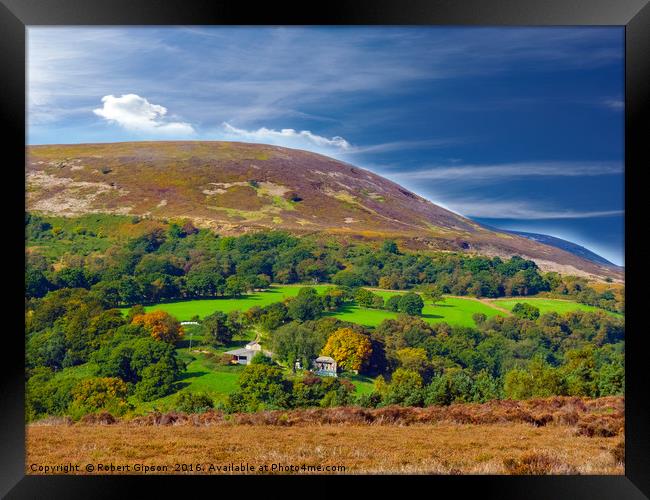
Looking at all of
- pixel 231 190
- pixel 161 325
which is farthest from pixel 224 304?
pixel 231 190

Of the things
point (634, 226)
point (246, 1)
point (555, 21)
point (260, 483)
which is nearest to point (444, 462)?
point (260, 483)

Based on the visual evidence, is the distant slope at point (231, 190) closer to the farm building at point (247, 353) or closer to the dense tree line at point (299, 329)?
the dense tree line at point (299, 329)

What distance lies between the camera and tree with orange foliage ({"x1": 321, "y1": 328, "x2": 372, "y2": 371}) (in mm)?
11383

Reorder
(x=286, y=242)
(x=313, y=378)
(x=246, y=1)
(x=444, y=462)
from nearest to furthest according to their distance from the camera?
(x=246, y=1) → (x=444, y=462) → (x=313, y=378) → (x=286, y=242)

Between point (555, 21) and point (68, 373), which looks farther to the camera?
point (68, 373)

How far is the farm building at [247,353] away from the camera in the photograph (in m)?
11.7

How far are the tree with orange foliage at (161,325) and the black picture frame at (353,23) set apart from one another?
8.05 metres

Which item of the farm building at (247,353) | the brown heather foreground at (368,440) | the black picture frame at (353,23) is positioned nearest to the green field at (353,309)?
the farm building at (247,353)

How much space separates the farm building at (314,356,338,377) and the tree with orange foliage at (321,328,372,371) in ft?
0.82

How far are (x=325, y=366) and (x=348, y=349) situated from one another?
3.19 feet

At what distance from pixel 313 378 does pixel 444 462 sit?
5.44m

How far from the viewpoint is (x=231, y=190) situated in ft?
52.1

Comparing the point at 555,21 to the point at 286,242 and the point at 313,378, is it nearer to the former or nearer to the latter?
the point at 313,378

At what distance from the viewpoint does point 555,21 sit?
4242 mm
